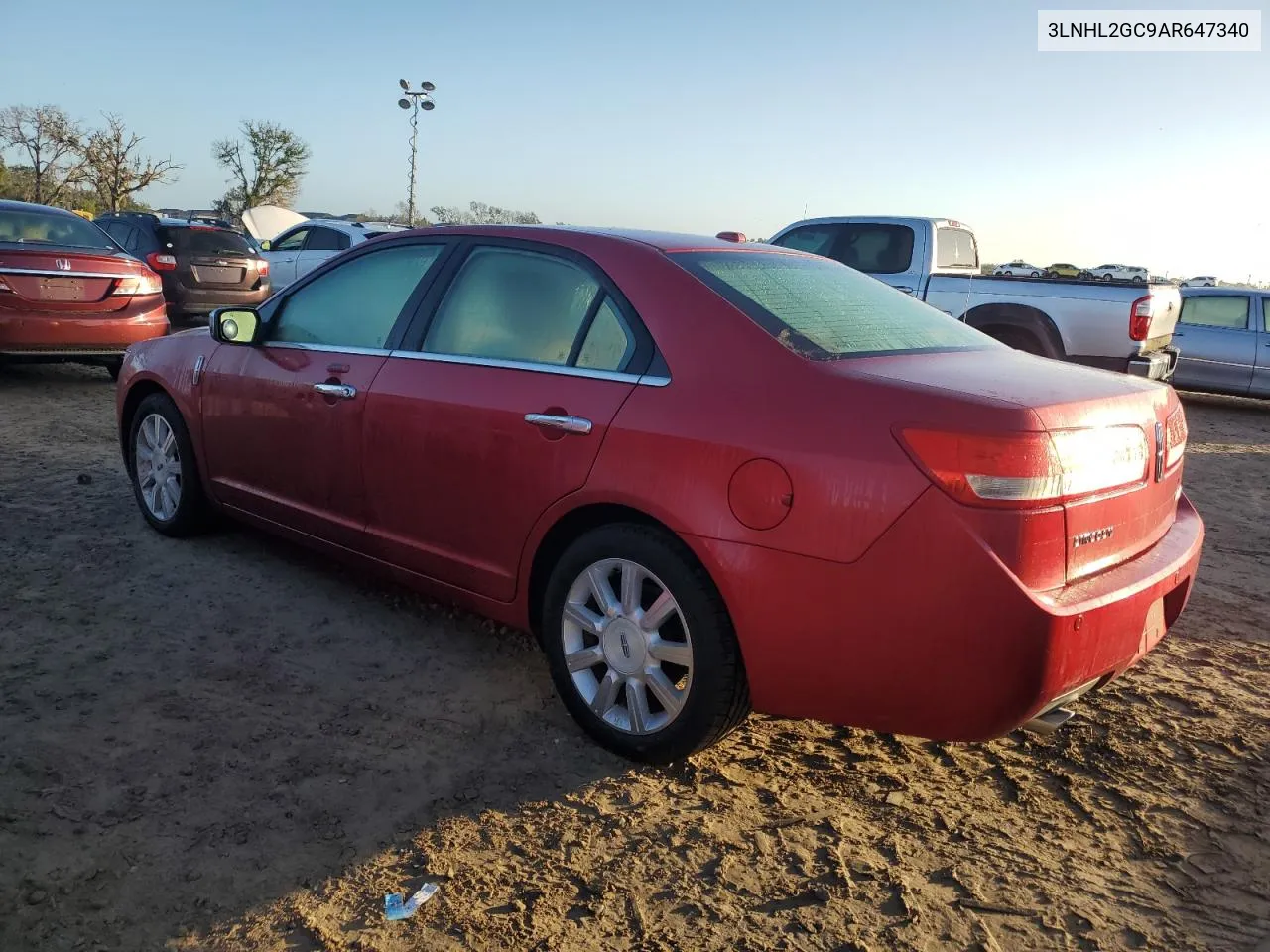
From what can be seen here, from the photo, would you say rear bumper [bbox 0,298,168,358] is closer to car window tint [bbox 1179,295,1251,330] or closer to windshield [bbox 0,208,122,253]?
windshield [bbox 0,208,122,253]

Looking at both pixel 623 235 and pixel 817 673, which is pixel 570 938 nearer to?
pixel 817 673

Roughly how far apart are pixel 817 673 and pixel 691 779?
1.96 ft

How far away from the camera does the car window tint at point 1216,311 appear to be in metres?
12.4

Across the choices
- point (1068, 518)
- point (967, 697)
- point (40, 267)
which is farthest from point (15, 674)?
point (40, 267)

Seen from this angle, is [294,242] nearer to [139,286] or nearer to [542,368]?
[139,286]

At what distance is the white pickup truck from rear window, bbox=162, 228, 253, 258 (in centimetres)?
717

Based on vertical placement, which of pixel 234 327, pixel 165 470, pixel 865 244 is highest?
pixel 865 244

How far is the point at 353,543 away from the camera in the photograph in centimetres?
390

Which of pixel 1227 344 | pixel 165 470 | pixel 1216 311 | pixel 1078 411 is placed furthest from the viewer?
pixel 1216 311

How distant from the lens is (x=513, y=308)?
3.50 meters

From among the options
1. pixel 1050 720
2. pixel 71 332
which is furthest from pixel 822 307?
pixel 71 332

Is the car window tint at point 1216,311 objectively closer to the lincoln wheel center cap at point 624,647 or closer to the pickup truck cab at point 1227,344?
the pickup truck cab at point 1227,344

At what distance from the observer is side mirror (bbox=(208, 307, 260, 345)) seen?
14.1 ft

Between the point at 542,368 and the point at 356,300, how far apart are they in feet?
3.91
